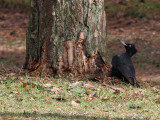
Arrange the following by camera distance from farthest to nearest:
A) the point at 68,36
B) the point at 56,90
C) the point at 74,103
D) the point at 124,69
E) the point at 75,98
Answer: the point at 124,69 < the point at 68,36 < the point at 56,90 < the point at 75,98 < the point at 74,103

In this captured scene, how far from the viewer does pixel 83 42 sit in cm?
770

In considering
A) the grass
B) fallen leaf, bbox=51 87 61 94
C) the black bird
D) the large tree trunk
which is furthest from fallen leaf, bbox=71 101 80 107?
the black bird

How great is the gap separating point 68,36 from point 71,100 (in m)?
1.71

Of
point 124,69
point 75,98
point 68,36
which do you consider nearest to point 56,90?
point 75,98

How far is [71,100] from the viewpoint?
6.31 metres

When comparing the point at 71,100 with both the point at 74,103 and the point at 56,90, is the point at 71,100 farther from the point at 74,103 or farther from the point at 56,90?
the point at 56,90

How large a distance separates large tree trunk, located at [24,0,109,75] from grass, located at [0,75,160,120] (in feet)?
1.48

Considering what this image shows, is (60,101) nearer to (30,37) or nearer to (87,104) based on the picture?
(87,104)

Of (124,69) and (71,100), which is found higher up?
(124,69)

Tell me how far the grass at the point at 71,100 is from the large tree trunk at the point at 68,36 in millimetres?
452

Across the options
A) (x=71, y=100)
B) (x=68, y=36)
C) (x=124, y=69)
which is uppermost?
(x=68, y=36)

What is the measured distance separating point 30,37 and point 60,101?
2.20 meters

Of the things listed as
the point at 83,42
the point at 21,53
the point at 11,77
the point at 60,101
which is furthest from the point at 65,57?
the point at 21,53

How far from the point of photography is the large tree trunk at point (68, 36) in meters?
7.62
